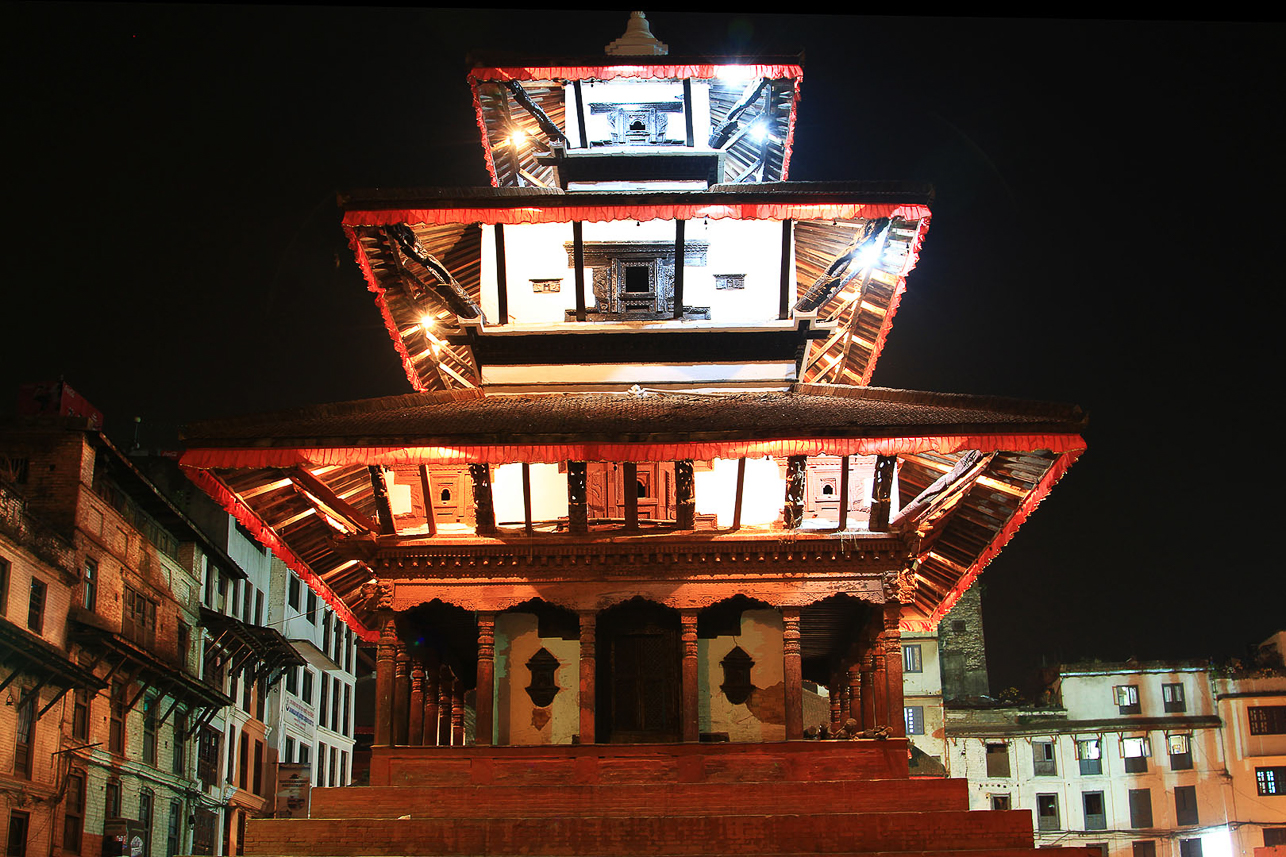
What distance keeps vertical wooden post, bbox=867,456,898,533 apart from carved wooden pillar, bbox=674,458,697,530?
2.42 meters

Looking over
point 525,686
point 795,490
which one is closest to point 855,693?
point 795,490

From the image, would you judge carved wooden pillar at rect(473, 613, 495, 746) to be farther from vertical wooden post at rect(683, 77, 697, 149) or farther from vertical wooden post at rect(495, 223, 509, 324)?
vertical wooden post at rect(683, 77, 697, 149)

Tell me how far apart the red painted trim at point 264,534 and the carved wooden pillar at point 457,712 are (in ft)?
6.84

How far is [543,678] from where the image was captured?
1869cm

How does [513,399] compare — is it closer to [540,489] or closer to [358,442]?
[540,489]

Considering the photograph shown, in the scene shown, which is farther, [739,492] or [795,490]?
[739,492]

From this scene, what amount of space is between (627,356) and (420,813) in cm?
800

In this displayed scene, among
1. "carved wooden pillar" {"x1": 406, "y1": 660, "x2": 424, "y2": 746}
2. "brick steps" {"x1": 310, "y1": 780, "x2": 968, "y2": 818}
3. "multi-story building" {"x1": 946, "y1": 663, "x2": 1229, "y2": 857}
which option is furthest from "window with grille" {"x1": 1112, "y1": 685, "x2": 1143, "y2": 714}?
"carved wooden pillar" {"x1": 406, "y1": 660, "x2": 424, "y2": 746}

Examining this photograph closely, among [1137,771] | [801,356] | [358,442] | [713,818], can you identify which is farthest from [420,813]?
[1137,771]

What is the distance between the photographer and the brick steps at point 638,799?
575 inches

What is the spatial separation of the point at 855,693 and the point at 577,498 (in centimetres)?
650

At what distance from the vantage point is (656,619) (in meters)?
18.9

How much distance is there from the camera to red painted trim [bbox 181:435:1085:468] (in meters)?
15.6

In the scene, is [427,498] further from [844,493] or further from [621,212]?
[844,493]
